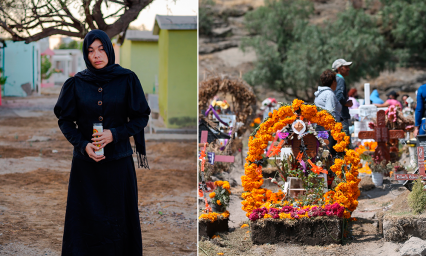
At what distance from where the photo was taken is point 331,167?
17.8ft

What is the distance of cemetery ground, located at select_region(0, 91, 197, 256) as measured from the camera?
17.6 ft

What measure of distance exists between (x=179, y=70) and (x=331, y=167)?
10.9 m

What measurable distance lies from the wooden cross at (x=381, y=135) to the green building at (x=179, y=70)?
8.42m

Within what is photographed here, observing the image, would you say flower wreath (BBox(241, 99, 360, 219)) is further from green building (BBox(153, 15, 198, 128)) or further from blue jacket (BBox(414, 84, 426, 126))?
green building (BBox(153, 15, 198, 128))

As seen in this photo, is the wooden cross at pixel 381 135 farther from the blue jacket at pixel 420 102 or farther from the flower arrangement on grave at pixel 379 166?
the blue jacket at pixel 420 102

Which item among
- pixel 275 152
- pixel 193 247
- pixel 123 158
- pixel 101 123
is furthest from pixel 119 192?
pixel 275 152

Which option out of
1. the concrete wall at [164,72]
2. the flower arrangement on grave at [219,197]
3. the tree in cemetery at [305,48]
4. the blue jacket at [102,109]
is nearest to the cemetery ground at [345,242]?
the flower arrangement on grave at [219,197]

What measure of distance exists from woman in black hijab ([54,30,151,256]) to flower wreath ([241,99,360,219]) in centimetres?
222

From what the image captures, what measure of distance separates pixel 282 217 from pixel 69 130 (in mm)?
2746

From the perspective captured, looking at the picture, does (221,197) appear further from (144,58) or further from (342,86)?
(144,58)

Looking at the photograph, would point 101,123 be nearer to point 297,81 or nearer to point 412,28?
point 297,81

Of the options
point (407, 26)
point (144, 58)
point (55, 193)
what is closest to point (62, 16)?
point (55, 193)

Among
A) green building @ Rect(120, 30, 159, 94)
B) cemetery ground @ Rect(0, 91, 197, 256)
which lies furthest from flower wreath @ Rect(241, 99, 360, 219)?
green building @ Rect(120, 30, 159, 94)

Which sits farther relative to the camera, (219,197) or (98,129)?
(219,197)
